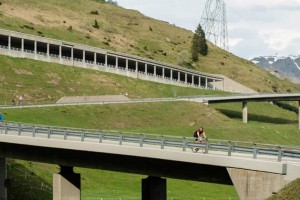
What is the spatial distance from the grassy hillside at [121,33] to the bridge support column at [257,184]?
365 feet

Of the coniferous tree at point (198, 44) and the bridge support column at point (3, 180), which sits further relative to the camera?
the coniferous tree at point (198, 44)

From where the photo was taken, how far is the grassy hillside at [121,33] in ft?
482

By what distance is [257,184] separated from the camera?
25.9 meters

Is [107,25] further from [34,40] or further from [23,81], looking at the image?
[23,81]

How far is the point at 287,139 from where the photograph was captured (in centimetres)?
9444

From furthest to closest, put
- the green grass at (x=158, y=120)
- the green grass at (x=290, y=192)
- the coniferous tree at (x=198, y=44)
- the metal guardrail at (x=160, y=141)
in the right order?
the coniferous tree at (x=198, y=44), the green grass at (x=158, y=120), the metal guardrail at (x=160, y=141), the green grass at (x=290, y=192)

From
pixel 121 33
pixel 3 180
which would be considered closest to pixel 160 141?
pixel 3 180

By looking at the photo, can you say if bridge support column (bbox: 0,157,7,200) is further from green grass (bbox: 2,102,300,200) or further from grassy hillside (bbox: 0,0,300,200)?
green grass (bbox: 2,102,300,200)

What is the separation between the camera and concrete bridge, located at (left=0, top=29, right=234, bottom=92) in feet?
398

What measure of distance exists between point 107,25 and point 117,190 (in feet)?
408

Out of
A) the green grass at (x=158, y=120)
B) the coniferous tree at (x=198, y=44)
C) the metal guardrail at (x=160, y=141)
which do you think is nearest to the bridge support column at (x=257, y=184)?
the metal guardrail at (x=160, y=141)

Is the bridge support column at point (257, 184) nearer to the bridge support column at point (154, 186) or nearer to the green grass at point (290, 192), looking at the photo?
the green grass at point (290, 192)

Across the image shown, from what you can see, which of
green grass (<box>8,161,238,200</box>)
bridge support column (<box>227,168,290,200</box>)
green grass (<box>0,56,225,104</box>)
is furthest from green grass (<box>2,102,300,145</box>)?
bridge support column (<box>227,168,290,200</box>)

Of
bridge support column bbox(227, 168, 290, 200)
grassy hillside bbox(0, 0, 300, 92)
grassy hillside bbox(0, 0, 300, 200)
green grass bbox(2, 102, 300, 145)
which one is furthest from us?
grassy hillside bbox(0, 0, 300, 92)
